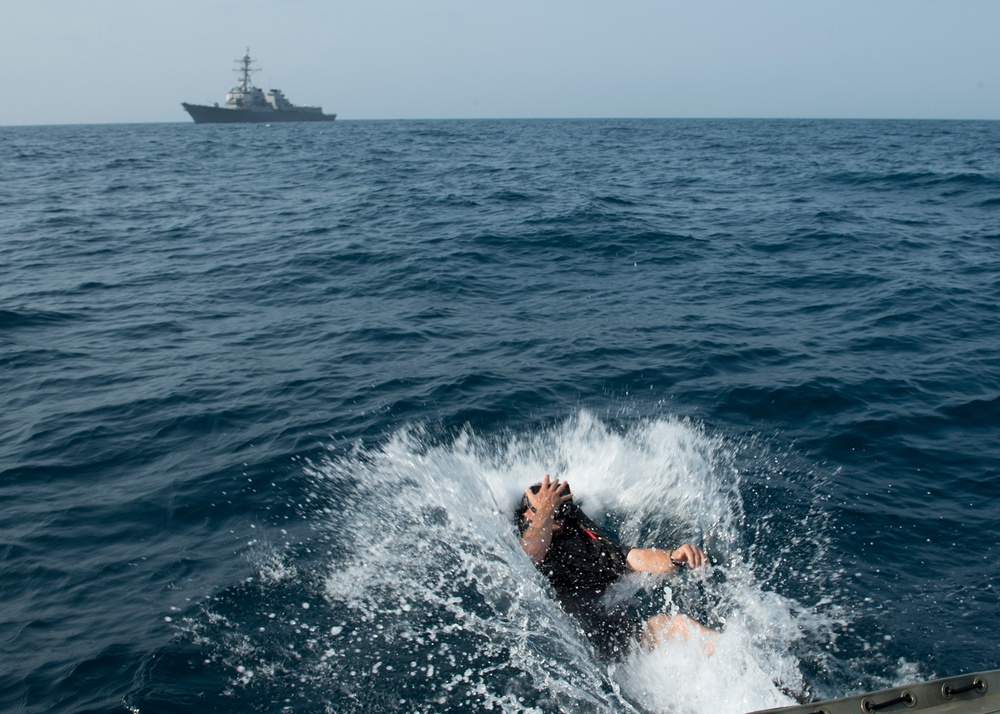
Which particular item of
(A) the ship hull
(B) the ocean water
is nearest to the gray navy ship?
(A) the ship hull

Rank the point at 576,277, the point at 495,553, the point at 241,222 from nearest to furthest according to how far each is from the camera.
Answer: the point at 495,553
the point at 576,277
the point at 241,222

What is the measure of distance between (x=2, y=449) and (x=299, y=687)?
5.81 meters

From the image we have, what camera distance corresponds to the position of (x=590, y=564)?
628 cm

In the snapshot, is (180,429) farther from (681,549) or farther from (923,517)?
(923,517)

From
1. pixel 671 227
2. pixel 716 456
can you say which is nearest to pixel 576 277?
pixel 671 227

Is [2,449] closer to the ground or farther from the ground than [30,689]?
farther from the ground

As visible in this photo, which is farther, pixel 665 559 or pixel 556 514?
pixel 556 514

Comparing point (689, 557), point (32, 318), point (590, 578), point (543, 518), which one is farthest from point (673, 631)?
point (32, 318)

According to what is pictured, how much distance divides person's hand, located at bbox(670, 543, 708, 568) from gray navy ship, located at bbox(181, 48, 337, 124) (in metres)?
111

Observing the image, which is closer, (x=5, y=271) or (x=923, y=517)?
(x=923, y=517)

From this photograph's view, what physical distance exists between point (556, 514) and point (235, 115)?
111 metres

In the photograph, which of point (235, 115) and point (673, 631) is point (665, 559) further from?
point (235, 115)

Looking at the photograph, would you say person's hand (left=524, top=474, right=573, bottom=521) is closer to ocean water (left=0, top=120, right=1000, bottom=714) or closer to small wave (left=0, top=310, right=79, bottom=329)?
ocean water (left=0, top=120, right=1000, bottom=714)

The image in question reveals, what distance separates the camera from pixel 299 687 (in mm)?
4957
